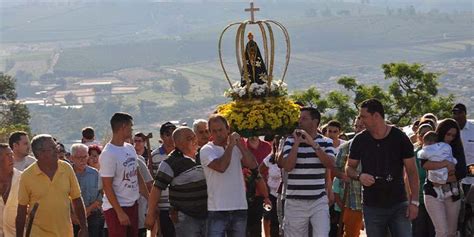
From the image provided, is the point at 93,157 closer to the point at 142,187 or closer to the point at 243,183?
the point at 142,187

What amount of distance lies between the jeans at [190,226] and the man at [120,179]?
1.63 feet

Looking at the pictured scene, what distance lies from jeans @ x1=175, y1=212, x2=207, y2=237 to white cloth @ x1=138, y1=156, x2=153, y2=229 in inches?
33.5

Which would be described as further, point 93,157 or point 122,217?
point 93,157

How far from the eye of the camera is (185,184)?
40.6 ft

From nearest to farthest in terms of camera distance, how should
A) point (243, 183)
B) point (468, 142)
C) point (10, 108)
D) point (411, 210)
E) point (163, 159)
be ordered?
point (411, 210), point (243, 183), point (163, 159), point (468, 142), point (10, 108)

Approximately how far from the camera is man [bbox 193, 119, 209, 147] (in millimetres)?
13344

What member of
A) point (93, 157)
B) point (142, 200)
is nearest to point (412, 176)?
point (142, 200)

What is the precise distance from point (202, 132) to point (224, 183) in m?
1.40

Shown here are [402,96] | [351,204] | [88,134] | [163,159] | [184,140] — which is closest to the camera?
[184,140]

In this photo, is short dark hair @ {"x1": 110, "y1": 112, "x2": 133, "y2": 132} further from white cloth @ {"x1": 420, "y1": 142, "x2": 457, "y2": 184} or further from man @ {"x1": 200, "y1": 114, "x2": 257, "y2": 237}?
white cloth @ {"x1": 420, "y1": 142, "x2": 457, "y2": 184}

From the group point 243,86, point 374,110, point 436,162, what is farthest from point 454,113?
point 374,110

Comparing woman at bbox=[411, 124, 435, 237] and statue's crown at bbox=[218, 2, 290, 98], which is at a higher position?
statue's crown at bbox=[218, 2, 290, 98]

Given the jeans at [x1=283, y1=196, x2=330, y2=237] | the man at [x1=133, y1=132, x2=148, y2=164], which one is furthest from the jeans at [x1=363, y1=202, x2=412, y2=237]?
the man at [x1=133, y1=132, x2=148, y2=164]

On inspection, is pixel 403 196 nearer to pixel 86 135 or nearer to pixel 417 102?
pixel 86 135
